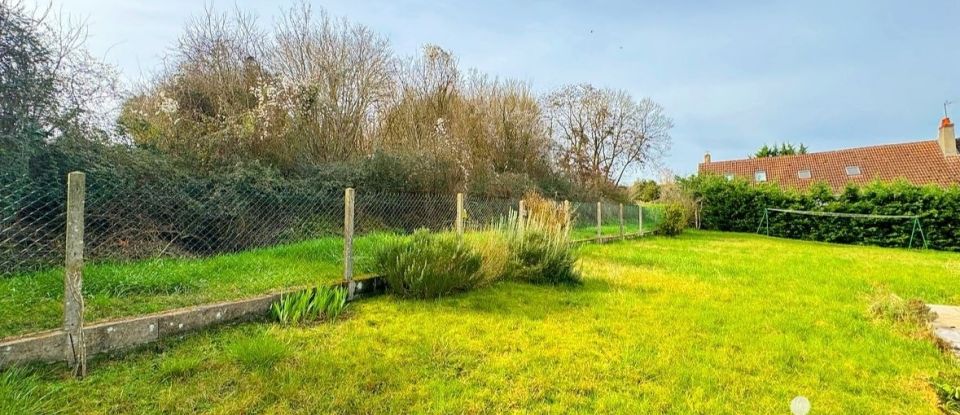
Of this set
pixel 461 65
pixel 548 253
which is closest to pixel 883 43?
pixel 548 253

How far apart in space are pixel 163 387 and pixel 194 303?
117 cm

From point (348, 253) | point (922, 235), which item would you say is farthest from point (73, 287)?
point (922, 235)

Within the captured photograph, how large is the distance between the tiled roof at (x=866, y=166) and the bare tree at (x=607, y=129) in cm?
558

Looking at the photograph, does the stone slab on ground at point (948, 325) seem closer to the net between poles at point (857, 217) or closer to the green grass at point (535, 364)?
the green grass at point (535, 364)

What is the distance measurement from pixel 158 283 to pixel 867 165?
27.4m

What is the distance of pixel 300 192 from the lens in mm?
6254

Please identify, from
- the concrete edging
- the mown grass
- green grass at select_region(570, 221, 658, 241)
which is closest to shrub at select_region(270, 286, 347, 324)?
the concrete edging

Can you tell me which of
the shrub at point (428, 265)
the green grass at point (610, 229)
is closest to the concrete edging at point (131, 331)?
the shrub at point (428, 265)

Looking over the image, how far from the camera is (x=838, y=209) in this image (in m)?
14.0

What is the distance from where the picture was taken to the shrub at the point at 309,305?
10.2 ft

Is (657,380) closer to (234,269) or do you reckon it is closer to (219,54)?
(234,269)

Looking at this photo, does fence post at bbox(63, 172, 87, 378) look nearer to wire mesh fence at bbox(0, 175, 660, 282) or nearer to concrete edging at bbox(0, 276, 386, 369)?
concrete edging at bbox(0, 276, 386, 369)

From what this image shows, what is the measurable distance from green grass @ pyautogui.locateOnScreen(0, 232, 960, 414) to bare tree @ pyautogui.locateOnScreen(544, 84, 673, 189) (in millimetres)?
14781

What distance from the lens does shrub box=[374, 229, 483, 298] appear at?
13.2 feet
